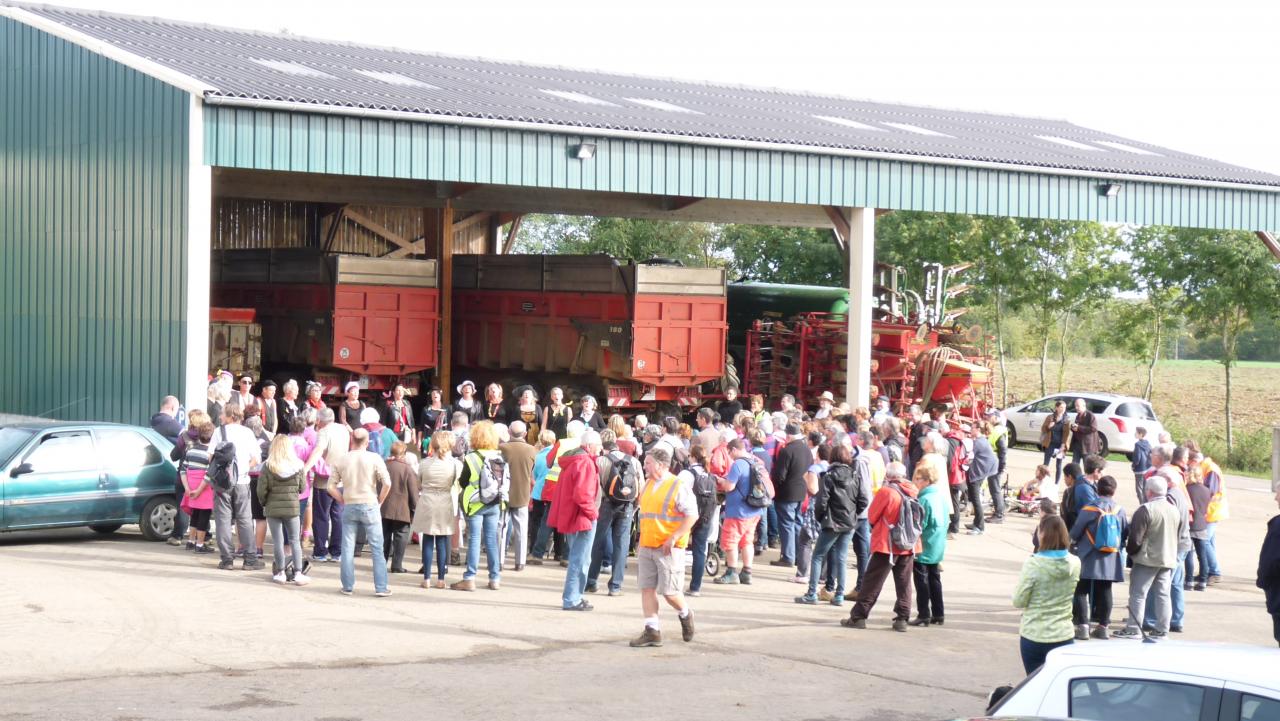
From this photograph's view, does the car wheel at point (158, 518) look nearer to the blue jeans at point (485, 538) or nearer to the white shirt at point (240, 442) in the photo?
the white shirt at point (240, 442)

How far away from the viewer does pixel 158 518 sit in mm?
15977

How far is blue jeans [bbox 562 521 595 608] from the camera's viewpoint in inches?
509

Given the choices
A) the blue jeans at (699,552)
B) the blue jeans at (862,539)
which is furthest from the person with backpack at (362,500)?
the blue jeans at (862,539)

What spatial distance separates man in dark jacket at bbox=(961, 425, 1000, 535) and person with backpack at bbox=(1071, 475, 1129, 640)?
6.20 m

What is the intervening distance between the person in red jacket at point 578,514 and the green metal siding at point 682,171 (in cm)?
723

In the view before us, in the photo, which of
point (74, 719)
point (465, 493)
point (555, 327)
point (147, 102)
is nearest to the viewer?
point (74, 719)

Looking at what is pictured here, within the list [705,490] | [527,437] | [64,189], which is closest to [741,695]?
[705,490]

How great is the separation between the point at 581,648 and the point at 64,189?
13.6 metres

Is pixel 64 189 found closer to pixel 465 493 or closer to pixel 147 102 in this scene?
pixel 147 102

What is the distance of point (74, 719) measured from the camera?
8648mm

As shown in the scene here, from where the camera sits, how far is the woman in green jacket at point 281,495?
13477 mm

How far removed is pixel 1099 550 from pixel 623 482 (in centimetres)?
433

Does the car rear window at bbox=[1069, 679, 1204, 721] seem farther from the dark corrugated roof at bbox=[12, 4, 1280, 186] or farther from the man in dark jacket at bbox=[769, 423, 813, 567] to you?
the dark corrugated roof at bbox=[12, 4, 1280, 186]

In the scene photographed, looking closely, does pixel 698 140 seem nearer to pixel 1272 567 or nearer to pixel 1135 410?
pixel 1272 567
